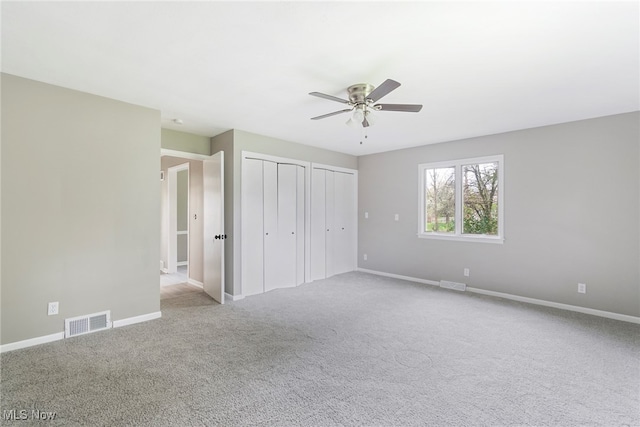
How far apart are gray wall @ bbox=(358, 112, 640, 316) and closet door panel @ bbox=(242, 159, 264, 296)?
2.77 metres

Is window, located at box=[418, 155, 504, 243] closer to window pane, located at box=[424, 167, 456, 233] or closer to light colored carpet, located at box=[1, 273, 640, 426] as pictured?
window pane, located at box=[424, 167, 456, 233]

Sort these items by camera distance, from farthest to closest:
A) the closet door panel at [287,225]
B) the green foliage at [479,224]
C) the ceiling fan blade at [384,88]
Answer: the closet door panel at [287,225] < the green foliage at [479,224] < the ceiling fan blade at [384,88]

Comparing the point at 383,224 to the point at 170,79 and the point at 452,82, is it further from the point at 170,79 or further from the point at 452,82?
the point at 170,79

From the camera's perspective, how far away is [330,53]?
2.24 meters

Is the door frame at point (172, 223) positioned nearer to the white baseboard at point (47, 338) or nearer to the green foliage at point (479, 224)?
the white baseboard at point (47, 338)

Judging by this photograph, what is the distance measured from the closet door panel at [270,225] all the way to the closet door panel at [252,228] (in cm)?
8

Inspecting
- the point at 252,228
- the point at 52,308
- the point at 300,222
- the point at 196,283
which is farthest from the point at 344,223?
the point at 52,308

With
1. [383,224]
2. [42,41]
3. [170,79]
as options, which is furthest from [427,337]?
[42,41]

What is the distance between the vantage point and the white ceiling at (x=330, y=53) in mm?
1790

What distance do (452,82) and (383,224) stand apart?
3.43 metres

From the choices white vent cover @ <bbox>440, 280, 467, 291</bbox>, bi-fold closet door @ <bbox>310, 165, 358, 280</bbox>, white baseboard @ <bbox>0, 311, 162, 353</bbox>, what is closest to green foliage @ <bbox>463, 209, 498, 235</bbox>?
white vent cover @ <bbox>440, 280, 467, 291</bbox>

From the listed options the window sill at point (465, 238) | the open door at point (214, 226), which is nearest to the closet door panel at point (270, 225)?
the open door at point (214, 226)

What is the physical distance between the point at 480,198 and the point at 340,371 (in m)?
3.69

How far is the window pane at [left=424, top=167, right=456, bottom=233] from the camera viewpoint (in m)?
5.09
